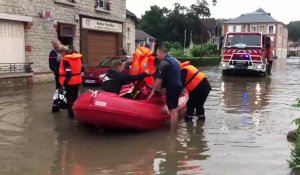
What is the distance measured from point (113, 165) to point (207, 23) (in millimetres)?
103636

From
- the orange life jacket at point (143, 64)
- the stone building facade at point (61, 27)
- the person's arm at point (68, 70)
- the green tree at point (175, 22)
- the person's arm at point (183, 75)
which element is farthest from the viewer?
the green tree at point (175, 22)

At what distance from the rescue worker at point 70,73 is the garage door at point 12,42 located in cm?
885

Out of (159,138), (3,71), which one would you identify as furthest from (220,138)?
(3,71)

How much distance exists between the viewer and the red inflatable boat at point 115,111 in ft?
26.3

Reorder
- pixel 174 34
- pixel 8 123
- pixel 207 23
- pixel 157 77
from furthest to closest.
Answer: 1. pixel 207 23
2. pixel 174 34
3. pixel 8 123
4. pixel 157 77

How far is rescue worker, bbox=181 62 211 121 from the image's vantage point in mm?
9555

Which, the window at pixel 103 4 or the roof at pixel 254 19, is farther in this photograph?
the roof at pixel 254 19

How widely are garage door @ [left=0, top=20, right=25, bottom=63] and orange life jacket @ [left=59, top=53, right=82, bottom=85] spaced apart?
8914 millimetres

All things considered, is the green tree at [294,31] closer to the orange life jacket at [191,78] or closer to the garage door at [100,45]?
the garage door at [100,45]

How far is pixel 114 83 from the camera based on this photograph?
8547 millimetres

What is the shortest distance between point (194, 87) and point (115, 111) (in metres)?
2.33

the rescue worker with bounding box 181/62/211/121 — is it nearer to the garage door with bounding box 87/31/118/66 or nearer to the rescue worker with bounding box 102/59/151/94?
the rescue worker with bounding box 102/59/151/94

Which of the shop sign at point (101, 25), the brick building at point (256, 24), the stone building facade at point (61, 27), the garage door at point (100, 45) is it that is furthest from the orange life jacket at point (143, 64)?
the brick building at point (256, 24)

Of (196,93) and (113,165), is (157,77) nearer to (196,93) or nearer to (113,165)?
(196,93)
